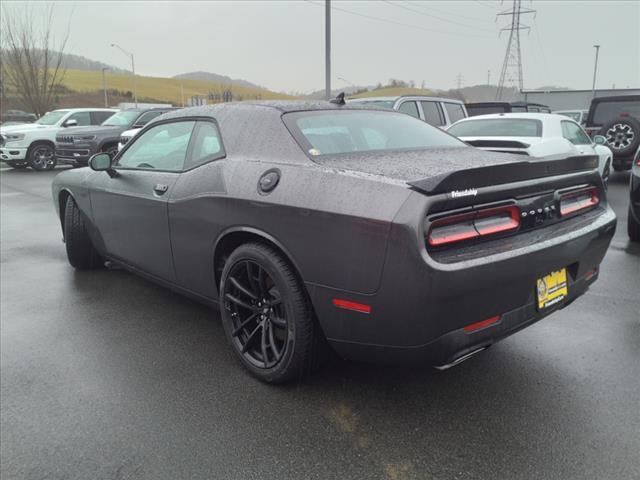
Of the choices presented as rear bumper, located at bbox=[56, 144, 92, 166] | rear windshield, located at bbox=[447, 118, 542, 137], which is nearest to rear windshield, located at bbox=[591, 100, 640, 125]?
rear windshield, located at bbox=[447, 118, 542, 137]

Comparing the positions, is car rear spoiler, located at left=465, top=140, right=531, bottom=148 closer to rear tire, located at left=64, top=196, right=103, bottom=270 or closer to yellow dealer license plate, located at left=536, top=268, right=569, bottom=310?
yellow dealer license plate, located at left=536, top=268, right=569, bottom=310

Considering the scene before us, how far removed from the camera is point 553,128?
282 inches

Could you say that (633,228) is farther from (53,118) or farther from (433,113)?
(53,118)

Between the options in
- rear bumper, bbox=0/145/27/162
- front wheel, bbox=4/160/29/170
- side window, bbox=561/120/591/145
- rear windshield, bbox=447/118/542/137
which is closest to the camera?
rear windshield, bbox=447/118/542/137

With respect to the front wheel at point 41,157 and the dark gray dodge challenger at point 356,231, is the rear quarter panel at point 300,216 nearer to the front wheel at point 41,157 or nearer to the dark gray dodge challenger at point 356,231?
the dark gray dodge challenger at point 356,231

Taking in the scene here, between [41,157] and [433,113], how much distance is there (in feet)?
38.4

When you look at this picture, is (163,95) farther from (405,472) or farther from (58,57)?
(405,472)

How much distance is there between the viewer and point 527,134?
23.4ft

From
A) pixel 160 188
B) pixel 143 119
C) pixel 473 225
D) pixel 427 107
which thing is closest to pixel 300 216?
pixel 473 225

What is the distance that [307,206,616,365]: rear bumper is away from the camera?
6.78 feet

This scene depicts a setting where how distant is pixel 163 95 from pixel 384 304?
83770mm

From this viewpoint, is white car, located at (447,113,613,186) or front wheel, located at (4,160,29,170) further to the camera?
front wheel, located at (4,160,29,170)

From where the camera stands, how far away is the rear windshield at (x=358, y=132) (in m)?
2.88

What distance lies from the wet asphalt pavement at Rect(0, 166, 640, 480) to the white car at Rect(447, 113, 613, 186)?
9.77 feet
